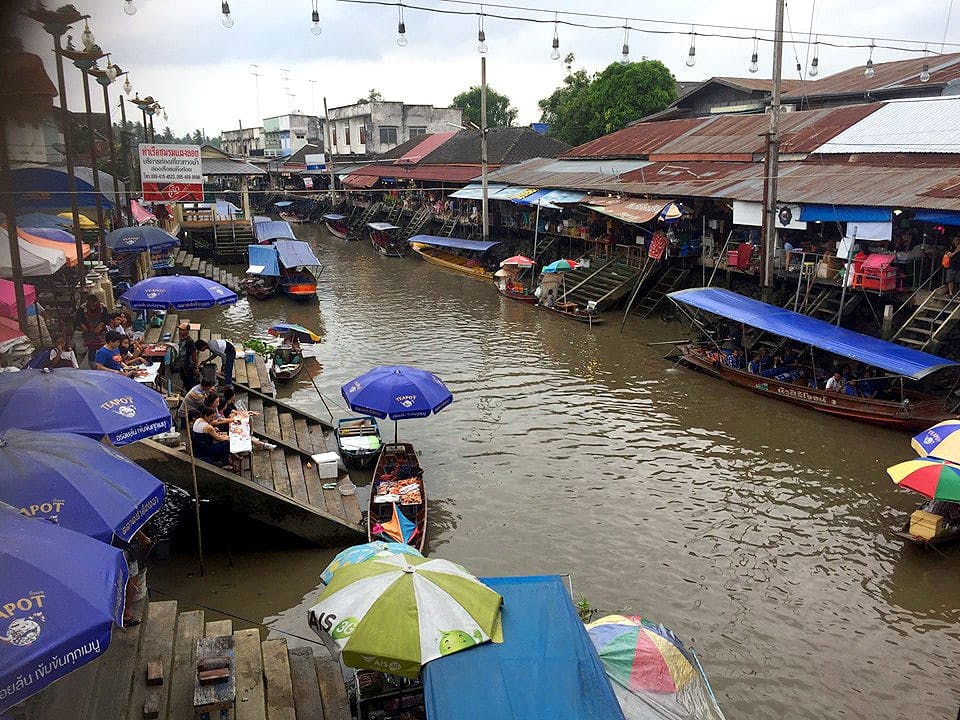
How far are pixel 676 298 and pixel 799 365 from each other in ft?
10.8

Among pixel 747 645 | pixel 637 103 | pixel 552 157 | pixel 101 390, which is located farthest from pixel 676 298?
pixel 637 103

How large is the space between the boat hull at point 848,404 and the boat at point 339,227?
111ft

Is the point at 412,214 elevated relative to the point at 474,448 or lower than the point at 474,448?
elevated

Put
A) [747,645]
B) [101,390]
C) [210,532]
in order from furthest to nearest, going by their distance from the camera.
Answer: [210,532]
[747,645]
[101,390]

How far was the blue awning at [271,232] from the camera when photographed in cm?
3253

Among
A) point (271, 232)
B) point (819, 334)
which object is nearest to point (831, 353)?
point (819, 334)

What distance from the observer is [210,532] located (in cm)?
1030

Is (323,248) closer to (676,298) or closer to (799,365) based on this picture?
(676,298)

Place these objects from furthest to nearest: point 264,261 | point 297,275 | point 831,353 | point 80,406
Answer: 1. point 264,261
2. point 297,275
3. point 831,353
4. point 80,406

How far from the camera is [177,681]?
626cm

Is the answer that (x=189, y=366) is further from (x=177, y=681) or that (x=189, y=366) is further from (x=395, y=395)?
(x=177, y=681)

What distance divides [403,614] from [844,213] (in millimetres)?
15956

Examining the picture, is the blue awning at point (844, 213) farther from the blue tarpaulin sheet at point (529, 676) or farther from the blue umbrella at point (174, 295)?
the blue tarpaulin sheet at point (529, 676)

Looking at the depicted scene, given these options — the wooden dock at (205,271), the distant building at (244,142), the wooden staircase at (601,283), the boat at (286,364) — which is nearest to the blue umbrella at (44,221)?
the boat at (286,364)
